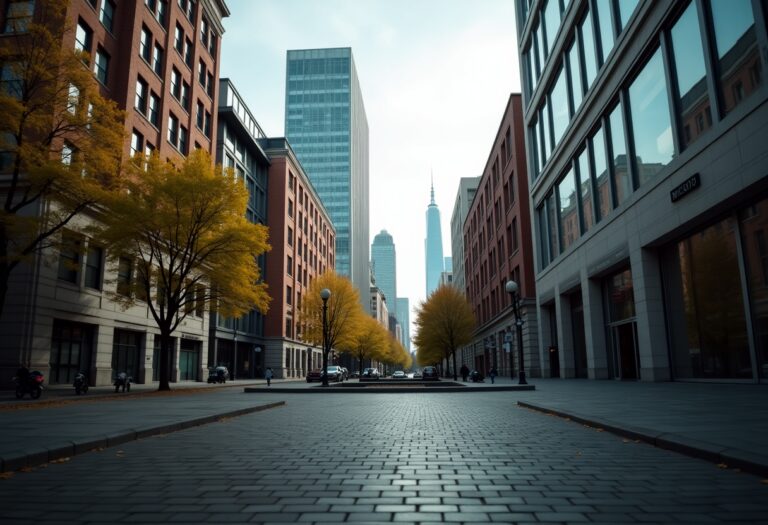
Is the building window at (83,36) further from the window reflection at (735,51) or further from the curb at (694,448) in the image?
the curb at (694,448)

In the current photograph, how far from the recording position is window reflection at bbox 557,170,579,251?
30344mm

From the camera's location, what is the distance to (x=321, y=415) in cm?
1273

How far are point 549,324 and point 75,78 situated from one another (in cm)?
3124

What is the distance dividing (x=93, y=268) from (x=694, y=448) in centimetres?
2913

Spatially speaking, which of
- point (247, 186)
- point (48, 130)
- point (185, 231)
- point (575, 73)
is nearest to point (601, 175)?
point (575, 73)

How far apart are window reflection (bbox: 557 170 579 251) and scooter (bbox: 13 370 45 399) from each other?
25.6 metres

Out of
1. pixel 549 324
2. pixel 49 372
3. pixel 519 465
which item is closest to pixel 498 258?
pixel 549 324

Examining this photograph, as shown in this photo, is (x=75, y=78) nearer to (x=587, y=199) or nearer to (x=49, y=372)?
(x=49, y=372)

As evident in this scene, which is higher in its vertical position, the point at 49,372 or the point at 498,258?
Result: the point at 498,258

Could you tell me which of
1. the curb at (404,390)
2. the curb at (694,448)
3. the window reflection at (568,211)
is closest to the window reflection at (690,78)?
the curb at (404,390)

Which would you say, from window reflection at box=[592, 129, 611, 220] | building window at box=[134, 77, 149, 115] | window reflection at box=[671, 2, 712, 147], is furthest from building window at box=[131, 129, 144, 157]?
window reflection at box=[671, 2, 712, 147]

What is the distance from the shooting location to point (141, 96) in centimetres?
3297

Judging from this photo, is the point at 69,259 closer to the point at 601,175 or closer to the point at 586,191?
the point at 601,175

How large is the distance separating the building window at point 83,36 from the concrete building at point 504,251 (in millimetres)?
27407
